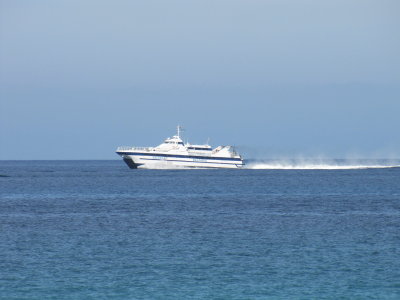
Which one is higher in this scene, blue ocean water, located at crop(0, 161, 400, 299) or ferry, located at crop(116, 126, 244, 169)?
ferry, located at crop(116, 126, 244, 169)

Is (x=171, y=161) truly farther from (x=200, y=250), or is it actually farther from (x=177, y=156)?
(x=200, y=250)

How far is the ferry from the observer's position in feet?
498

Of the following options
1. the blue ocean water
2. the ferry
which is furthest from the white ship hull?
the blue ocean water

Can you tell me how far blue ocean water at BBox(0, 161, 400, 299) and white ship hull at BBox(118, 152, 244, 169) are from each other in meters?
74.9

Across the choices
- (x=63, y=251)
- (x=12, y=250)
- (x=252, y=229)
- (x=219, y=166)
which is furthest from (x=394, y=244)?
(x=219, y=166)

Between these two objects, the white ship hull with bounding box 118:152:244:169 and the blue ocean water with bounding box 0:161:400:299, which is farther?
the white ship hull with bounding box 118:152:244:169

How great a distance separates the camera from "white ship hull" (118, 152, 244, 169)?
501ft

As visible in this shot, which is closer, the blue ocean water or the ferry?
the blue ocean water

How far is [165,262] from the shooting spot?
38094 mm

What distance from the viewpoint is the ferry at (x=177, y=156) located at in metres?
152

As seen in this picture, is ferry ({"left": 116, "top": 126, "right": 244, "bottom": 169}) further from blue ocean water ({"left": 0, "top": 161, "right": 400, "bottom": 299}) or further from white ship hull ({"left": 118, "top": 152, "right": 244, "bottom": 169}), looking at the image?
blue ocean water ({"left": 0, "top": 161, "right": 400, "bottom": 299})

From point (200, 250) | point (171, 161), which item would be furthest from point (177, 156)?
point (200, 250)

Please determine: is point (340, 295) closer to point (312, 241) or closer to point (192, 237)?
point (312, 241)

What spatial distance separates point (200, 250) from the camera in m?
41.9
